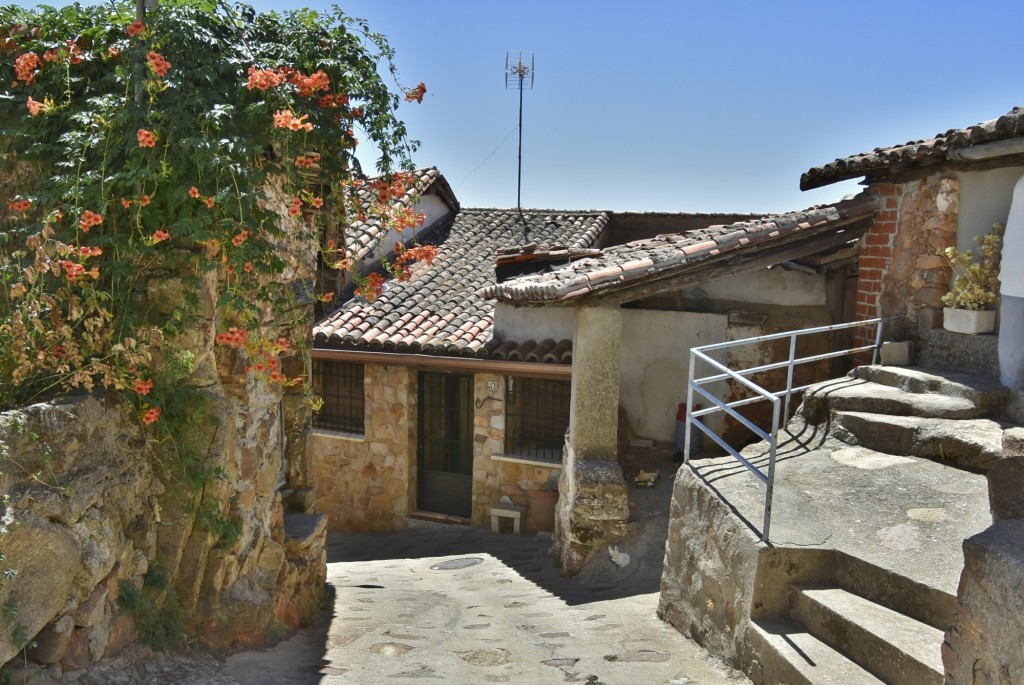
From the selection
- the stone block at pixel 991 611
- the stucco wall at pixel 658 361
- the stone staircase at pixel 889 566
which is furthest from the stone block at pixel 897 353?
the stone block at pixel 991 611

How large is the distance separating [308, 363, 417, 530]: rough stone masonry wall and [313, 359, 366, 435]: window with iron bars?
21 centimetres

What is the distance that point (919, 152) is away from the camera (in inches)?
272

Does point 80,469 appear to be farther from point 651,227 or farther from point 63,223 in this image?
point 651,227

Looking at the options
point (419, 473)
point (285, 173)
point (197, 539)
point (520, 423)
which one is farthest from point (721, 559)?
point (419, 473)

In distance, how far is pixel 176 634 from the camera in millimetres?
4367

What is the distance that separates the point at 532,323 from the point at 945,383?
5357 mm

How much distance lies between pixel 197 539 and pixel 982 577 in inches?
149

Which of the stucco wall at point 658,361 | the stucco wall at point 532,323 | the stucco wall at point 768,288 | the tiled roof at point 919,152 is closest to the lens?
the tiled roof at point 919,152

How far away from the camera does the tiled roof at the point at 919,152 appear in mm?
6059

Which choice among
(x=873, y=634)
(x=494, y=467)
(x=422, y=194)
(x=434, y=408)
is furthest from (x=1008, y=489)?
(x=422, y=194)

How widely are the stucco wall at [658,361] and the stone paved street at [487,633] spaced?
6.49 feet

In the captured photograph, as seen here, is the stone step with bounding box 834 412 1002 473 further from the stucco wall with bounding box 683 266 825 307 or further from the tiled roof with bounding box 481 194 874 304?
the stucco wall with bounding box 683 266 825 307

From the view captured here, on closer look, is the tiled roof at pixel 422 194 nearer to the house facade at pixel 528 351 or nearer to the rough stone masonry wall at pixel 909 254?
the house facade at pixel 528 351

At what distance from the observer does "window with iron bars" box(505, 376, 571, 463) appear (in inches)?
429
